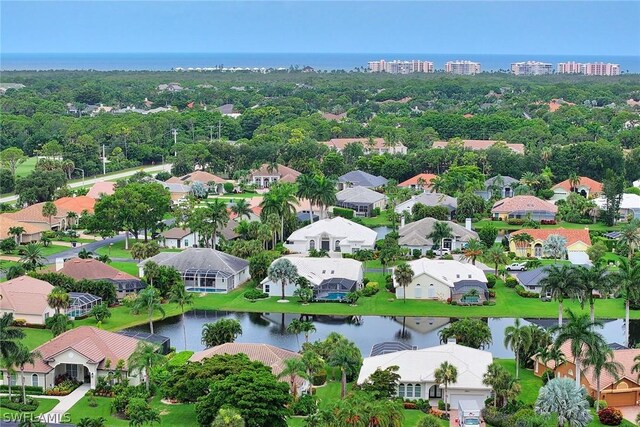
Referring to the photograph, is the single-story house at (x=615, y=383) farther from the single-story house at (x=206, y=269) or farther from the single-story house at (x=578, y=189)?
the single-story house at (x=578, y=189)

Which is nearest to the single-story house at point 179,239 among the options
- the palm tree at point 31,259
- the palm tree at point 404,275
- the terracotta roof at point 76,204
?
the terracotta roof at point 76,204

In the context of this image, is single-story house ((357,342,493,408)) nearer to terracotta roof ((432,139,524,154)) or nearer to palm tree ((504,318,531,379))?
palm tree ((504,318,531,379))

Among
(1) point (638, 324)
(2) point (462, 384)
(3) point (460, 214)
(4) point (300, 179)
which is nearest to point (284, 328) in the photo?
(2) point (462, 384)

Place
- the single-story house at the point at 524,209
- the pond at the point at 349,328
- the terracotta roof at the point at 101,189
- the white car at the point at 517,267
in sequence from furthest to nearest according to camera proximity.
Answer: the terracotta roof at the point at 101,189 → the single-story house at the point at 524,209 → the white car at the point at 517,267 → the pond at the point at 349,328

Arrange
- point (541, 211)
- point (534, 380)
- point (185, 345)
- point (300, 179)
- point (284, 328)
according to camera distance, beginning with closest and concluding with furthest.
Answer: point (534, 380), point (185, 345), point (284, 328), point (300, 179), point (541, 211)

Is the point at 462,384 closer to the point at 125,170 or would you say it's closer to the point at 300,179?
the point at 300,179

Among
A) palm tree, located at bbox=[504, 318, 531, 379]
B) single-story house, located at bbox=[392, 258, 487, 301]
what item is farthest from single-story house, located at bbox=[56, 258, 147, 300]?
palm tree, located at bbox=[504, 318, 531, 379]
